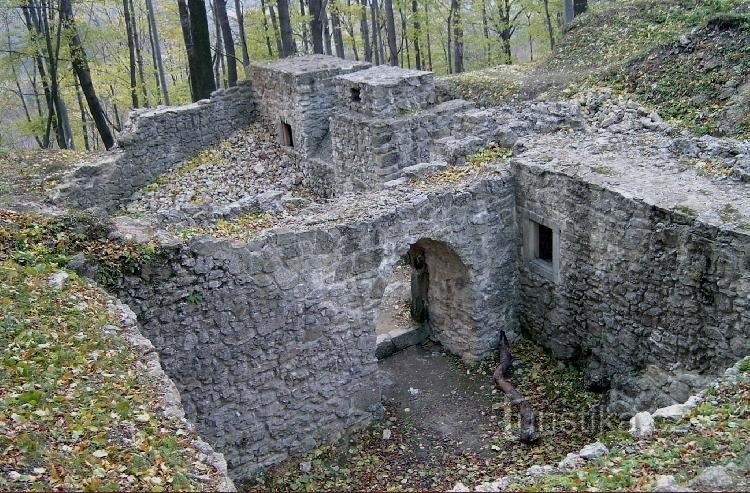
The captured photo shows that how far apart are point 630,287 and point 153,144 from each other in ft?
39.2

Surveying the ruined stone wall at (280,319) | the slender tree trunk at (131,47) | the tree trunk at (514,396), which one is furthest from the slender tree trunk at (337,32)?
the tree trunk at (514,396)

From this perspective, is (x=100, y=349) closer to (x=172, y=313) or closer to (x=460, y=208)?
(x=172, y=313)

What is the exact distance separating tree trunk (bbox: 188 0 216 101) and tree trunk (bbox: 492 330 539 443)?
12357 mm

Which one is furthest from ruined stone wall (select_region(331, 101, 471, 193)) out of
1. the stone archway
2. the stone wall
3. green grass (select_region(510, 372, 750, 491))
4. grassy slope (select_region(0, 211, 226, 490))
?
green grass (select_region(510, 372, 750, 491))

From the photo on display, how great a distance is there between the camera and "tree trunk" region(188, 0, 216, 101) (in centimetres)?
1886

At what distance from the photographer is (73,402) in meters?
5.54

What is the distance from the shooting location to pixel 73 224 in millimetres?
8273

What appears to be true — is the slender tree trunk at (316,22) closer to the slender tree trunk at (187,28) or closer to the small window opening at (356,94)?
the slender tree trunk at (187,28)

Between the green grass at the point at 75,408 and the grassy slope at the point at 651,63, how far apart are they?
1090 cm

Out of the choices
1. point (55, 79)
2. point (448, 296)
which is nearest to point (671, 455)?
point (448, 296)

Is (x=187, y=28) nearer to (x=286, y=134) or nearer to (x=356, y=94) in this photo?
(x=286, y=134)

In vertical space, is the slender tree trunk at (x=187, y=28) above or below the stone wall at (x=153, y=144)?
above

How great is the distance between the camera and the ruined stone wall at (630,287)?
800 centimetres

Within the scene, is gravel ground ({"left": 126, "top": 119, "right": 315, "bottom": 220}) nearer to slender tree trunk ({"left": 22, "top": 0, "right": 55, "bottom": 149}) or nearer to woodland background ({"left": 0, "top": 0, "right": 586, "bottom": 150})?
woodland background ({"left": 0, "top": 0, "right": 586, "bottom": 150})
